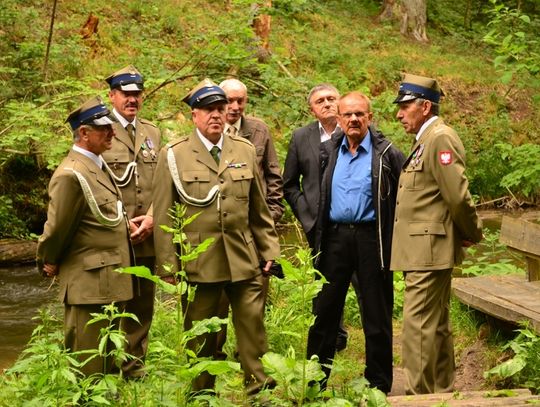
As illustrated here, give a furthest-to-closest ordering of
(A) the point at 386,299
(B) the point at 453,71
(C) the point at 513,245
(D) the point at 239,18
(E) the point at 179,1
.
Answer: (B) the point at 453,71 → (E) the point at 179,1 → (D) the point at 239,18 → (C) the point at 513,245 → (A) the point at 386,299

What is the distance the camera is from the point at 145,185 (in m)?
6.21

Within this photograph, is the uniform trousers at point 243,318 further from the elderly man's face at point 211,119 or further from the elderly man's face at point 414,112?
the elderly man's face at point 414,112

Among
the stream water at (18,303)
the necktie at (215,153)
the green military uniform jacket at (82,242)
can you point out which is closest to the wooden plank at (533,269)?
the necktie at (215,153)

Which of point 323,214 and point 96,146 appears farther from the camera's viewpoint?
point 323,214

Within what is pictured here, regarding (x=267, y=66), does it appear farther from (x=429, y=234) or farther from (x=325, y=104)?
(x=429, y=234)

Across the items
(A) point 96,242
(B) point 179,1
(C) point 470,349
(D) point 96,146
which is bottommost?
(C) point 470,349

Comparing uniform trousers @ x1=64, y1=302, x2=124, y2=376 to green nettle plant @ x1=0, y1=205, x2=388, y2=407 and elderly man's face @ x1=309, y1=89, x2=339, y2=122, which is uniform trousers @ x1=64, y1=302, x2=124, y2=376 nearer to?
green nettle plant @ x1=0, y1=205, x2=388, y2=407

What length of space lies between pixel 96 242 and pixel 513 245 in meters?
3.06

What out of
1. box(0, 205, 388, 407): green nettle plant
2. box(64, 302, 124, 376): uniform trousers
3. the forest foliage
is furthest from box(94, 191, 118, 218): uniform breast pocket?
the forest foliage

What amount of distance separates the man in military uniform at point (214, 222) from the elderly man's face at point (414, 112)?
101 cm

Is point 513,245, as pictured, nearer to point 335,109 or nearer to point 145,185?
point 335,109

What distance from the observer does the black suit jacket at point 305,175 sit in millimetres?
6266

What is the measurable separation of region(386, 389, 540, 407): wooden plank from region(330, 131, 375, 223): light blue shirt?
1411mm

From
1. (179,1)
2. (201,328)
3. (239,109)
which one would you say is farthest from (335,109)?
(179,1)
